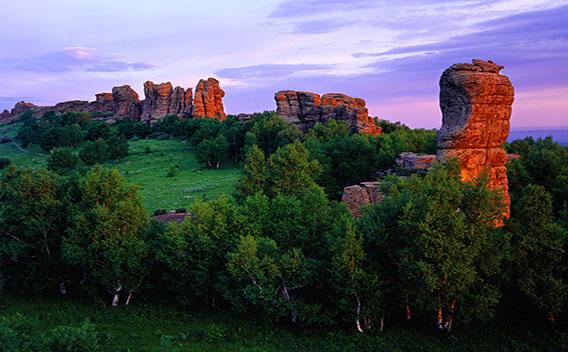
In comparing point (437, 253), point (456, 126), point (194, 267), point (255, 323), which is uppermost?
point (456, 126)

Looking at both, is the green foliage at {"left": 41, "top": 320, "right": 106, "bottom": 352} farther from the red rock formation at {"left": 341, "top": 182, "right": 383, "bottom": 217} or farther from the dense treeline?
the red rock formation at {"left": 341, "top": 182, "right": 383, "bottom": 217}

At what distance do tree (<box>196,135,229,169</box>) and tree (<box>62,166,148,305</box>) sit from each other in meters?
56.8

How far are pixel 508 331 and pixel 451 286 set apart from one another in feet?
18.9

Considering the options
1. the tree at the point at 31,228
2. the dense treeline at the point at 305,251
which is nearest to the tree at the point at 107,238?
the dense treeline at the point at 305,251

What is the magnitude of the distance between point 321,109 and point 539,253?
72638 millimetres

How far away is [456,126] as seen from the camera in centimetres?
3222

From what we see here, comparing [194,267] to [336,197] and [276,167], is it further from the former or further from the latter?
[336,197]

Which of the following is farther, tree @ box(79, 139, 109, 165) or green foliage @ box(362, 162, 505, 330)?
tree @ box(79, 139, 109, 165)

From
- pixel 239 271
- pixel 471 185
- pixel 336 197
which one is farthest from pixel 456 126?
pixel 336 197

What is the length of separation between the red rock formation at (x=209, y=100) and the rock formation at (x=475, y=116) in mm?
117286

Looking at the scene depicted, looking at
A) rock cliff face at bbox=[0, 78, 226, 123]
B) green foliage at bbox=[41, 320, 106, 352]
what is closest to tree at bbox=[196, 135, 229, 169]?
rock cliff face at bbox=[0, 78, 226, 123]

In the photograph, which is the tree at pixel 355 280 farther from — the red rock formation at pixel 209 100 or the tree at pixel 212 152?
the red rock formation at pixel 209 100

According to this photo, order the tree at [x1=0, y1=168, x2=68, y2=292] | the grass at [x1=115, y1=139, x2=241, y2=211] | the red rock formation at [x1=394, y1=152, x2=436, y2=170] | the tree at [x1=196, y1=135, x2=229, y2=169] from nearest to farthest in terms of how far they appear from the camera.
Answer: the tree at [x1=0, y1=168, x2=68, y2=292] → the red rock formation at [x1=394, y1=152, x2=436, y2=170] → the grass at [x1=115, y1=139, x2=241, y2=211] → the tree at [x1=196, y1=135, x2=229, y2=169]

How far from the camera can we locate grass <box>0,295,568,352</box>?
2570cm
